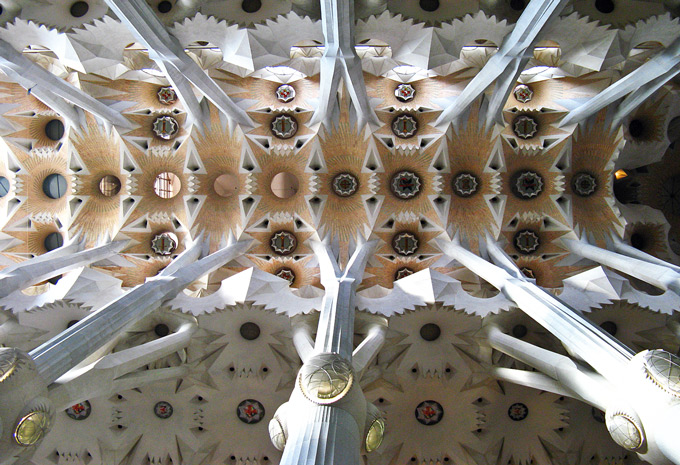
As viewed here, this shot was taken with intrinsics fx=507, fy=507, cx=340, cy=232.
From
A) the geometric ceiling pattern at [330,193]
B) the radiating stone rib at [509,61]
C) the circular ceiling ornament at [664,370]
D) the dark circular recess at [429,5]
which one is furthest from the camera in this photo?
the dark circular recess at [429,5]

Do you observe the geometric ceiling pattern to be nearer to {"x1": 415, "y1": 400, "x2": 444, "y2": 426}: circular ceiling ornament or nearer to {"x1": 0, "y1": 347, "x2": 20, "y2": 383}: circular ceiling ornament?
{"x1": 415, "y1": 400, "x2": 444, "y2": 426}: circular ceiling ornament

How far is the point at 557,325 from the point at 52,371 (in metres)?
6.77

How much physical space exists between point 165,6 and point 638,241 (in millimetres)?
11867

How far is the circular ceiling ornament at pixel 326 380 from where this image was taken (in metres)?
5.39

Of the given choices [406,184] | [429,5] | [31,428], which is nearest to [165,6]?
[429,5]

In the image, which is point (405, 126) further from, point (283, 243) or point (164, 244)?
point (164, 244)

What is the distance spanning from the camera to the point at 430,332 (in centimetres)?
986

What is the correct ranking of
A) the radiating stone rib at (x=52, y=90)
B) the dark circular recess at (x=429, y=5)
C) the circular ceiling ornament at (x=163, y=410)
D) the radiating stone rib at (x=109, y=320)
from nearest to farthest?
the radiating stone rib at (x=109, y=320) → the radiating stone rib at (x=52, y=90) → the dark circular recess at (x=429, y=5) → the circular ceiling ornament at (x=163, y=410)

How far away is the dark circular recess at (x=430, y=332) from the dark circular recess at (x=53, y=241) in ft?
30.2

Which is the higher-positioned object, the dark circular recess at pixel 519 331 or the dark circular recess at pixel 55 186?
the dark circular recess at pixel 55 186

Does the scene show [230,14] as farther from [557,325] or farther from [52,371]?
[557,325]

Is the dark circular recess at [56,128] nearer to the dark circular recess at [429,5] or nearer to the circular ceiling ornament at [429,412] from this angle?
the dark circular recess at [429,5]

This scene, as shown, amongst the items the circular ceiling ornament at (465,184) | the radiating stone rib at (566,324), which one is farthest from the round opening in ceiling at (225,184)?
the radiating stone rib at (566,324)

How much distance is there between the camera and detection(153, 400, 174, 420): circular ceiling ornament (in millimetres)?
10805
